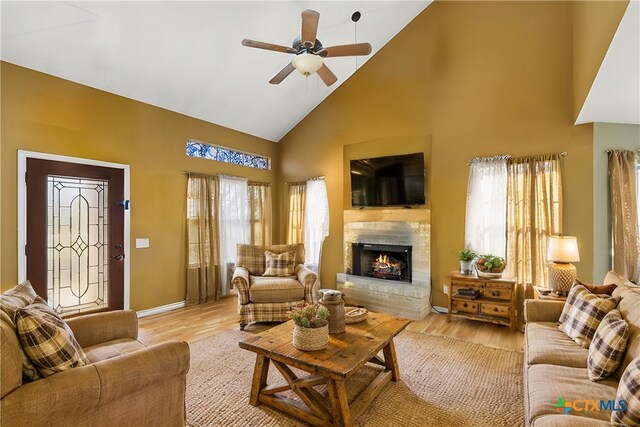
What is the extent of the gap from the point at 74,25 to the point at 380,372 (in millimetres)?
4355

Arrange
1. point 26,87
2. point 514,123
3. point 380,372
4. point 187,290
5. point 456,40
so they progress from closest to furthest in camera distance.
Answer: point 380,372 → point 26,87 → point 514,123 → point 456,40 → point 187,290

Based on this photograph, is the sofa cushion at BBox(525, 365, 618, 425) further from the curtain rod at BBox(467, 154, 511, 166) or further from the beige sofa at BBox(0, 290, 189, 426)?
the curtain rod at BBox(467, 154, 511, 166)

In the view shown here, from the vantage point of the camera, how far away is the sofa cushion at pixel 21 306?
1.38m

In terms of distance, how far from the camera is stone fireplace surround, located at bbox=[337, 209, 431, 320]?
173 inches

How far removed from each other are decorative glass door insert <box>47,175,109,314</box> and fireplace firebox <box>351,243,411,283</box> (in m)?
3.59

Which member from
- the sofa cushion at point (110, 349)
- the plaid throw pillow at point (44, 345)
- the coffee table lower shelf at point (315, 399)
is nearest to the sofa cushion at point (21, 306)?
the plaid throw pillow at point (44, 345)

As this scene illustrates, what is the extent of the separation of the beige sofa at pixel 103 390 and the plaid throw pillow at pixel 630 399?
2.04 m

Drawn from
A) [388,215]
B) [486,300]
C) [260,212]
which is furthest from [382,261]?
[260,212]

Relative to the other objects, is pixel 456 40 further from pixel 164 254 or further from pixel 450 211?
pixel 164 254

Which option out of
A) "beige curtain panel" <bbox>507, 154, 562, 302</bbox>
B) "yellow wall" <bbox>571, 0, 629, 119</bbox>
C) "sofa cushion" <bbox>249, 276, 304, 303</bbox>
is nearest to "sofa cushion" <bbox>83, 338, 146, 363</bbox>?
"sofa cushion" <bbox>249, 276, 304, 303</bbox>

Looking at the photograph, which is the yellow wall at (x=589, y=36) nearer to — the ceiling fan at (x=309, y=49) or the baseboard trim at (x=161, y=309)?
the ceiling fan at (x=309, y=49)

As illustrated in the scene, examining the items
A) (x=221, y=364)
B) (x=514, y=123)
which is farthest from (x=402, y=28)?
(x=221, y=364)

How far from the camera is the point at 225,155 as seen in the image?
17.8 feet

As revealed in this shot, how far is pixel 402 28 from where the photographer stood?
4875mm
